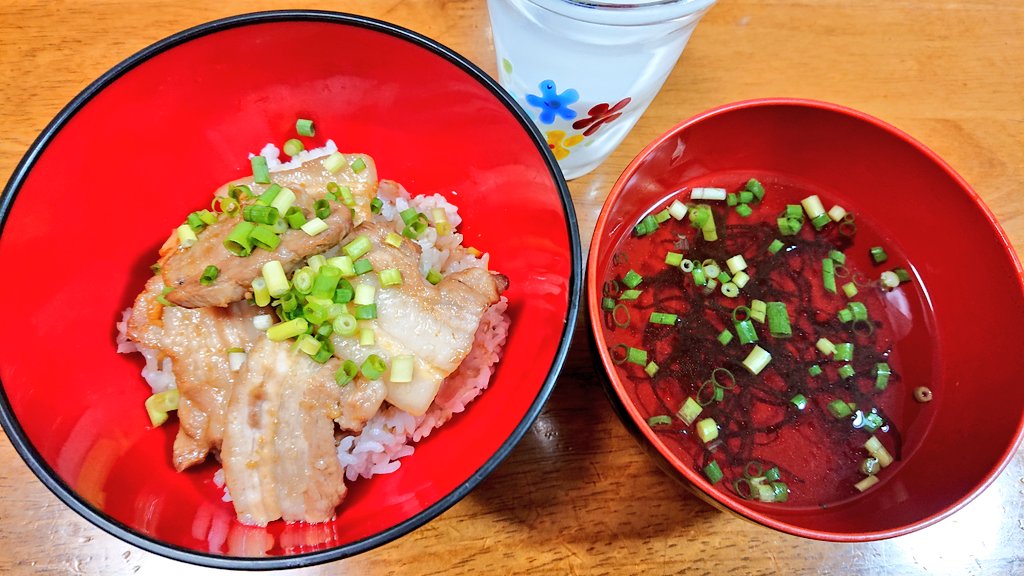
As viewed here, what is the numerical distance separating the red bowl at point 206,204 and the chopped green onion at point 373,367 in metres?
0.25

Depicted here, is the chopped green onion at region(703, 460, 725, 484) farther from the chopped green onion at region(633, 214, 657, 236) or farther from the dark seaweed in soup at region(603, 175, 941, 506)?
the chopped green onion at region(633, 214, 657, 236)

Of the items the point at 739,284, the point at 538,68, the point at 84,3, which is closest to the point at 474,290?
the point at 538,68

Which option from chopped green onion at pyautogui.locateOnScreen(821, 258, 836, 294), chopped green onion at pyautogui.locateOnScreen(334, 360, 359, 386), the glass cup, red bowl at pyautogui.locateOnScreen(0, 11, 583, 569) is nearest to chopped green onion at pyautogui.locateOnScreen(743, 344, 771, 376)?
chopped green onion at pyautogui.locateOnScreen(821, 258, 836, 294)

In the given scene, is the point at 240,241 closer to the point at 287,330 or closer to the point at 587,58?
the point at 287,330

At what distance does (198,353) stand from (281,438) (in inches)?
10.8

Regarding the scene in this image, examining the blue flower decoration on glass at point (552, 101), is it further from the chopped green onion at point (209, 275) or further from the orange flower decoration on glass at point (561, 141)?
the chopped green onion at point (209, 275)

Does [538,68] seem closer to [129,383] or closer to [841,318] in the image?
[841,318]

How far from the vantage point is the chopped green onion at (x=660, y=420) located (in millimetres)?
1457

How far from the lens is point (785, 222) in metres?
1.70

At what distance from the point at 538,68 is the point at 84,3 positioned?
1.42 m

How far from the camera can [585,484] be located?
152cm

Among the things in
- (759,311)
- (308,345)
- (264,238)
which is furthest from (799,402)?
Result: (264,238)

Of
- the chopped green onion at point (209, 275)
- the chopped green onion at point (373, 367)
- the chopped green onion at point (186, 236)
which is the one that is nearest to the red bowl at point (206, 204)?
the chopped green onion at point (186, 236)

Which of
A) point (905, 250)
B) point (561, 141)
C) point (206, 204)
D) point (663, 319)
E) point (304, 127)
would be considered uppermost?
point (304, 127)
